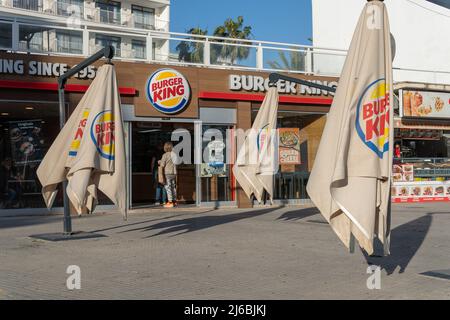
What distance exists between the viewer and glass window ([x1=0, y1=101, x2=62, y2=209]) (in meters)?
16.1

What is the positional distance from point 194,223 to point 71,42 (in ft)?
25.6

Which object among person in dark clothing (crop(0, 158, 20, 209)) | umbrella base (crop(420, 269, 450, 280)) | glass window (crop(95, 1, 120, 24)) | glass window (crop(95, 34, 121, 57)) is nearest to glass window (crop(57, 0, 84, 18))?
glass window (crop(95, 1, 120, 24))

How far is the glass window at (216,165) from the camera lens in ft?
60.1

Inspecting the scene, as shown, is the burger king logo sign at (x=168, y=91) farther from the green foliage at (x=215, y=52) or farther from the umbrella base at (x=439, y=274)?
the umbrella base at (x=439, y=274)

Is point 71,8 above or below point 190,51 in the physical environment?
above

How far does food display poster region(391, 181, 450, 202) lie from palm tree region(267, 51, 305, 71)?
531cm

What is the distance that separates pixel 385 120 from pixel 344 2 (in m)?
25.4

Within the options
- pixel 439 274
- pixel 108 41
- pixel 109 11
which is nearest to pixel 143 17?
pixel 109 11

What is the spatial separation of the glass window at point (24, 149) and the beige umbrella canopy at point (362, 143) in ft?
36.6

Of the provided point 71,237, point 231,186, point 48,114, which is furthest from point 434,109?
point 71,237

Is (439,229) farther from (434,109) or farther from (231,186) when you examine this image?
(434,109)

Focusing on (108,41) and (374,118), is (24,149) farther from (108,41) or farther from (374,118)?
(374,118)

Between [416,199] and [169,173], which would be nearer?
[169,173]

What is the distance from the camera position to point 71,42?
1819 cm
